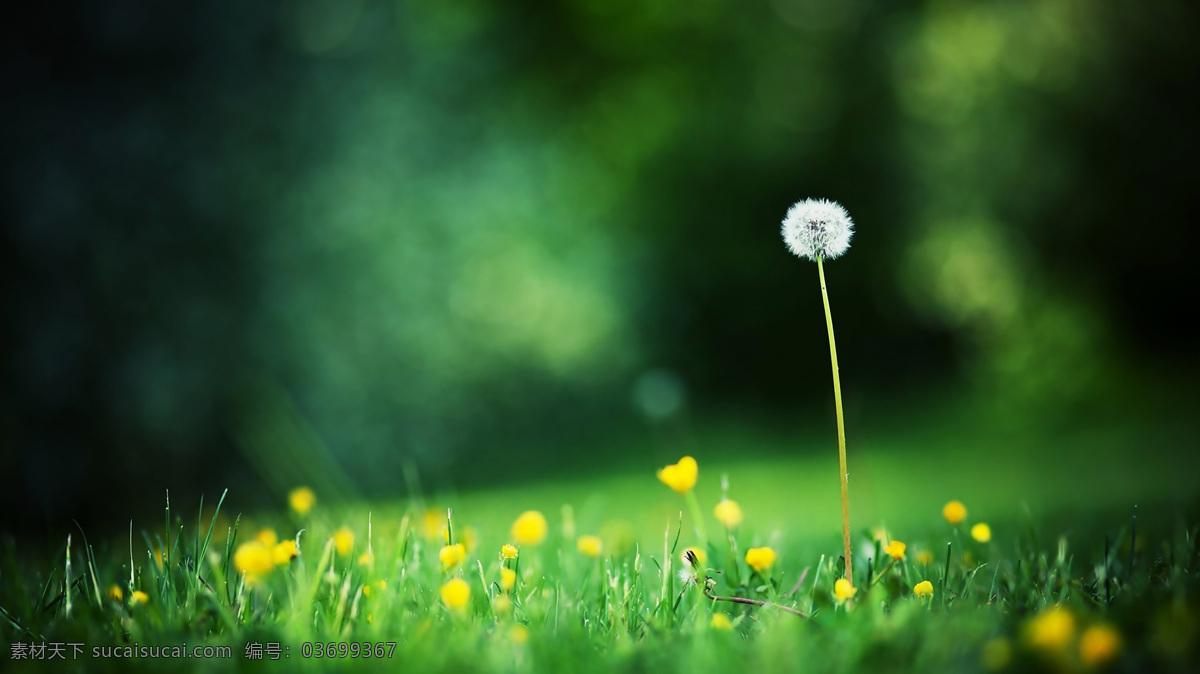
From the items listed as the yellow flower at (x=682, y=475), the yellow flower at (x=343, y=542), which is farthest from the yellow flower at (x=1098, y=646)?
the yellow flower at (x=343, y=542)

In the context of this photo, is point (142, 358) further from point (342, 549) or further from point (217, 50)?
point (342, 549)

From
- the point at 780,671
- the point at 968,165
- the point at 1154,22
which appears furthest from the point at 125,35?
the point at 1154,22

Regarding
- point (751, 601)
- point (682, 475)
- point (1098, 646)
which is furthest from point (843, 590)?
point (1098, 646)

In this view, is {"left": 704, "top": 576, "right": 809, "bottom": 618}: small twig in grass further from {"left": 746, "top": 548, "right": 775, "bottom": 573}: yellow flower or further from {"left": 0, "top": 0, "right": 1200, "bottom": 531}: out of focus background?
{"left": 0, "top": 0, "right": 1200, "bottom": 531}: out of focus background

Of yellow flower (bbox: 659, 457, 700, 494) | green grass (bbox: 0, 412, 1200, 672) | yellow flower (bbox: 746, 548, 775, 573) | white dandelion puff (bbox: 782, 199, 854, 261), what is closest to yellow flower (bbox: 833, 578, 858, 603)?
green grass (bbox: 0, 412, 1200, 672)

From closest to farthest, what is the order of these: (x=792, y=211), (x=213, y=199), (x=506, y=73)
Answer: (x=792, y=211) → (x=213, y=199) → (x=506, y=73)

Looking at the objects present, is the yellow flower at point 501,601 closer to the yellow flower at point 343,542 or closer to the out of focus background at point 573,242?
the yellow flower at point 343,542

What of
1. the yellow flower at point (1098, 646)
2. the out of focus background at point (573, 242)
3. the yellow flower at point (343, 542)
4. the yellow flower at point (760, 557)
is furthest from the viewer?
the out of focus background at point (573, 242)

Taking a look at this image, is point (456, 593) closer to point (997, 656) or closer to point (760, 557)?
point (760, 557)
